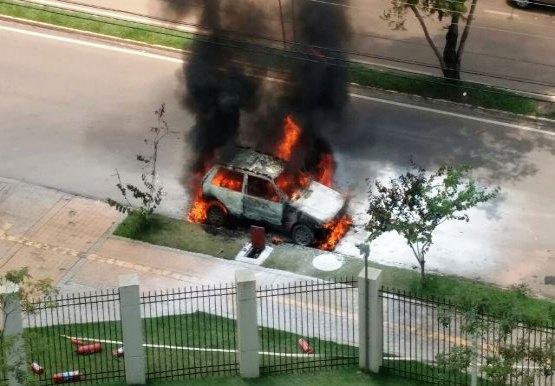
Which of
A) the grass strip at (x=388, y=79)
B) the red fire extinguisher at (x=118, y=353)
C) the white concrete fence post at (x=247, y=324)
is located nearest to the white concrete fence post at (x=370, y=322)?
the white concrete fence post at (x=247, y=324)

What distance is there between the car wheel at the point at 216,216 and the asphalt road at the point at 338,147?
2.91 feet

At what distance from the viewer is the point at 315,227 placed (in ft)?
84.6

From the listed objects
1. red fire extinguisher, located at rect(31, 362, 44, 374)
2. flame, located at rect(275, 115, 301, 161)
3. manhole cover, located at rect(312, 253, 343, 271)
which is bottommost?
red fire extinguisher, located at rect(31, 362, 44, 374)

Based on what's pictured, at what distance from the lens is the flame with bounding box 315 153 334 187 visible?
27.9 metres

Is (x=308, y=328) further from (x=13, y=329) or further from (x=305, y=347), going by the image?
(x=13, y=329)

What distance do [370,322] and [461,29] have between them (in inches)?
604

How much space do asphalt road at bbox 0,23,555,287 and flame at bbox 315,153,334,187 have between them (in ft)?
0.81

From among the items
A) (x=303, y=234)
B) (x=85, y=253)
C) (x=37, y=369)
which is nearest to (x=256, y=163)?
(x=303, y=234)

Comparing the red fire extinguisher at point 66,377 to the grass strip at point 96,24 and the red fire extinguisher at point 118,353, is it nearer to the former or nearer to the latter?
the red fire extinguisher at point 118,353

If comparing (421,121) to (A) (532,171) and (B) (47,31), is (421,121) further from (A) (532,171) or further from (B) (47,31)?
(B) (47,31)

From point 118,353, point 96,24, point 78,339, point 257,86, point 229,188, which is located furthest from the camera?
point 96,24

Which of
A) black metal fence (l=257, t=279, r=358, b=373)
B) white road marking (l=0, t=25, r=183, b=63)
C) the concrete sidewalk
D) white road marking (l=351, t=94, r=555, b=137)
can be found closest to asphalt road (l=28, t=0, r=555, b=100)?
white road marking (l=351, t=94, r=555, b=137)

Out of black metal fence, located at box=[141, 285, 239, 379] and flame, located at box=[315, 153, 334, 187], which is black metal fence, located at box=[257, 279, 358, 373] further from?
flame, located at box=[315, 153, 334, 187]

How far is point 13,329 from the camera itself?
65.9 feet
